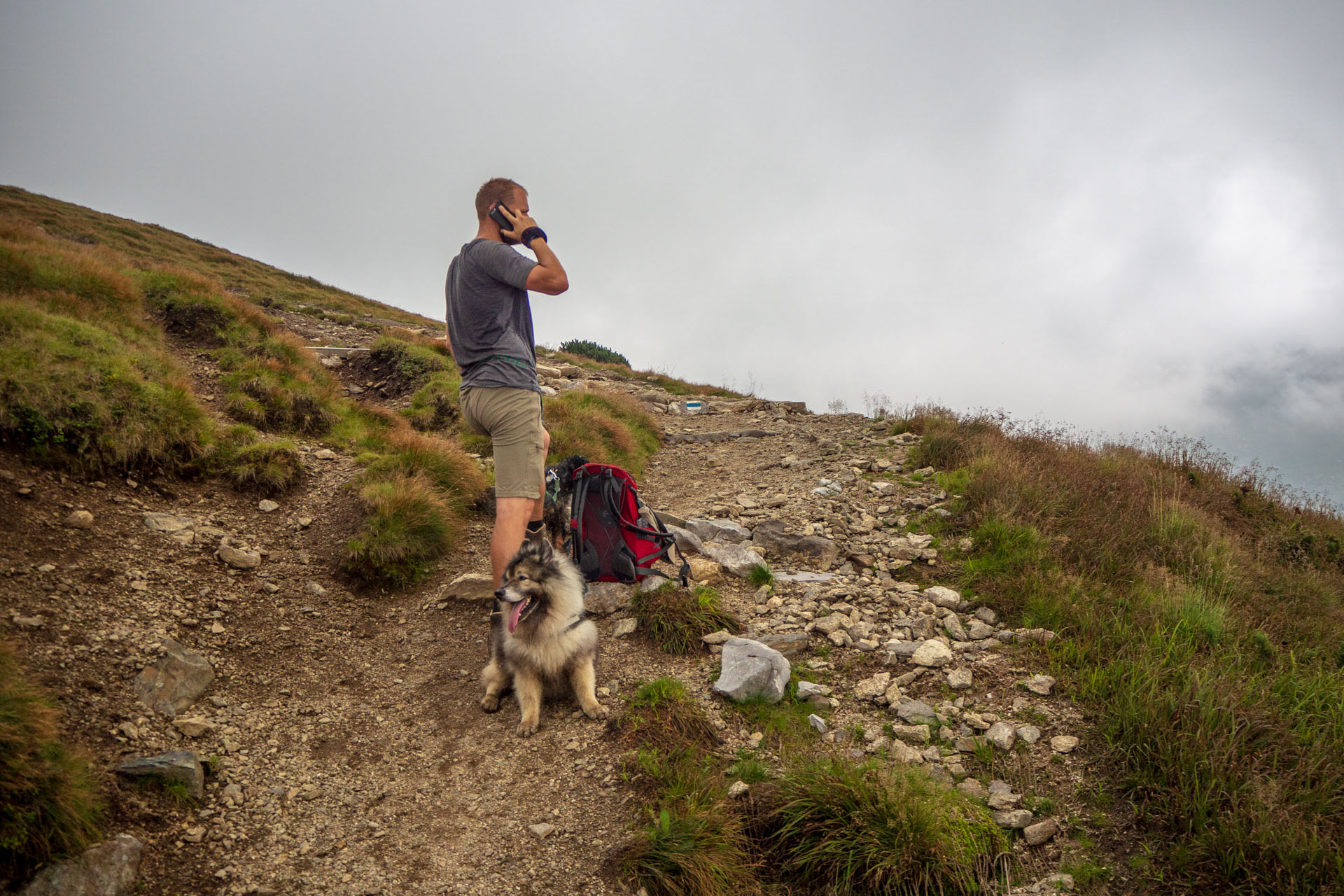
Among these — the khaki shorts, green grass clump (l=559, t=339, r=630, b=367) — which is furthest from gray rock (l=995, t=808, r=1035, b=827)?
green grass clump (l=559, t=339, r=630, b=367)

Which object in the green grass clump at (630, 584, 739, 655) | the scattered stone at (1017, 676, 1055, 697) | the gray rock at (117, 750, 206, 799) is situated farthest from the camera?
the green grass clump at (630, 584, 739, 655)

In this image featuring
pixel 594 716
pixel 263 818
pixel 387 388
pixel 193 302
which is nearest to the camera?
pixel 263 818

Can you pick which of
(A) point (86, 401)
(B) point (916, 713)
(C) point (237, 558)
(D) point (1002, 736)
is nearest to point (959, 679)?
(B) point (916, 713)

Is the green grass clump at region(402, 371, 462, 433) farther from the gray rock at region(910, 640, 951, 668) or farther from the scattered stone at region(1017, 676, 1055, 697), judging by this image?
the scattered stone at region(1017, 676, 1055, 697)

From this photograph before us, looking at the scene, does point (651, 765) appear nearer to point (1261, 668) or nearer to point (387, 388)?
point (1261, 668)

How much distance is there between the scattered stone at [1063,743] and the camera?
4016mm

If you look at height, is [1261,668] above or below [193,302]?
below

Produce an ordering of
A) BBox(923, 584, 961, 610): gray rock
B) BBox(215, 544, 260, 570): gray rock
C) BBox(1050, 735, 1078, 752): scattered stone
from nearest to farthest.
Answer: BBox(1050, 735, 1078, 752): scattered stone
BBox(215, 544, 260, 570): gray rock
BBox(923, 584, 961, 610): gray rock

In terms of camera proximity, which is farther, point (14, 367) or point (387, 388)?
point (387, 388)

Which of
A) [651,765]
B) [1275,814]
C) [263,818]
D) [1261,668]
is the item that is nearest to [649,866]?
[651,765]

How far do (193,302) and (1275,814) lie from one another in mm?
13706

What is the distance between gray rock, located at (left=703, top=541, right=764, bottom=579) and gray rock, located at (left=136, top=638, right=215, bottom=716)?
4.37 metres

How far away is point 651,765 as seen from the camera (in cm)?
382

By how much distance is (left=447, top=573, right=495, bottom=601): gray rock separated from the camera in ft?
19.7
